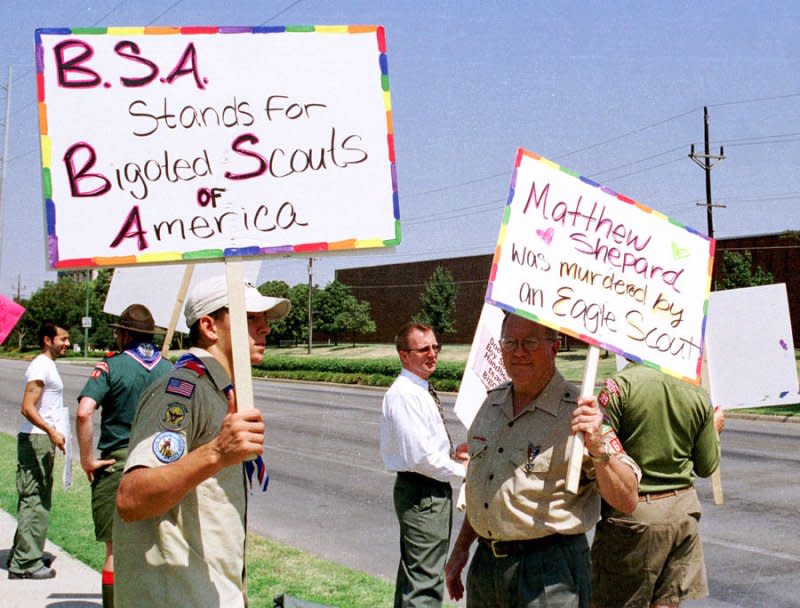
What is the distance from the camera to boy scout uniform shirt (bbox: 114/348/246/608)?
2879mm

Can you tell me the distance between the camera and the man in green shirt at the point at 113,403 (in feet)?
19.1

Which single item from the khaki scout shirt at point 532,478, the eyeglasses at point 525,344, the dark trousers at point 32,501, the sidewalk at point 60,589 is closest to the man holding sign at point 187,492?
→ the khaki scout shirt at point 532,478

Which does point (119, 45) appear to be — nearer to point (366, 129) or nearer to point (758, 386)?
point (366, 129)

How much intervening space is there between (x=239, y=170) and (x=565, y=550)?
67.5 inches

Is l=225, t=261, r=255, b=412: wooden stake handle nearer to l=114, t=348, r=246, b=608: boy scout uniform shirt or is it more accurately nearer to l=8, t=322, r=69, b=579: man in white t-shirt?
l=114, t=348, r=246, b=608: boy scout uniform shirt

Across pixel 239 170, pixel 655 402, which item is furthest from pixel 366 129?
pixel 655 402

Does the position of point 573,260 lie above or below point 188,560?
above

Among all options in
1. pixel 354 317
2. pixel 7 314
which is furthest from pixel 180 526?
pixel 354 317

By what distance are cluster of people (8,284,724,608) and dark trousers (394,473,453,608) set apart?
1 centimetres

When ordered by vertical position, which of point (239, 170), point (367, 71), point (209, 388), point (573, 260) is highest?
point (367, 71)

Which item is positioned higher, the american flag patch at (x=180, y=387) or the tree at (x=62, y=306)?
the tree at (x=62, y=306)

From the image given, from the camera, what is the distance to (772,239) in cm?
4788

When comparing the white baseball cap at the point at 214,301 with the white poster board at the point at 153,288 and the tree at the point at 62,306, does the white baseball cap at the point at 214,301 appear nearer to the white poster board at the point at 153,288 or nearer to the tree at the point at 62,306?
the white poster board at the point at 153,288

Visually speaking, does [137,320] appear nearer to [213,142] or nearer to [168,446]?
[213,142]
